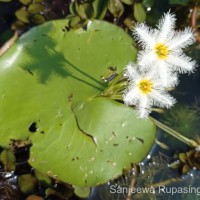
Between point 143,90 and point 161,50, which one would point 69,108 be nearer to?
point 143,90

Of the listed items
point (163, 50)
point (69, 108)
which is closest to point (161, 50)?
point (163, 50)

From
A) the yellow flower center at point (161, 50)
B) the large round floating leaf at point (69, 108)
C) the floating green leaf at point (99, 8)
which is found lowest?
Answer: the large round floating leaf at point (69, 108)

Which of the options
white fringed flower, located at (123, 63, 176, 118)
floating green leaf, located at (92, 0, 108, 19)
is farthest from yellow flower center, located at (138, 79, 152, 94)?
floating green leaf, located at (92, 0, 108, 19)

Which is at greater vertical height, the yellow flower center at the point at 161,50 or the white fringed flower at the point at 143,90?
the yellow flower center at the point at 161,50

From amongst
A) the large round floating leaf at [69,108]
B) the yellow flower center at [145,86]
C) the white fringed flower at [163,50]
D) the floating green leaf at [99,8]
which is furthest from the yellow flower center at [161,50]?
the floating green leaf at [99,8]

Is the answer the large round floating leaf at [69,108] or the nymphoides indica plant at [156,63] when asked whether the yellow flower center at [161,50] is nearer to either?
the nymphoides indica plant at [156,63]

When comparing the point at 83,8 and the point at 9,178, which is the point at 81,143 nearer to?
the point at 9,178

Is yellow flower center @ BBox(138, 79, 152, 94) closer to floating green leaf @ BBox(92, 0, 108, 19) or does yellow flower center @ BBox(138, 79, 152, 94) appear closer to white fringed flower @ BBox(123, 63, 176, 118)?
white fringed flower @ BBox(123, 63, 176, 118)
